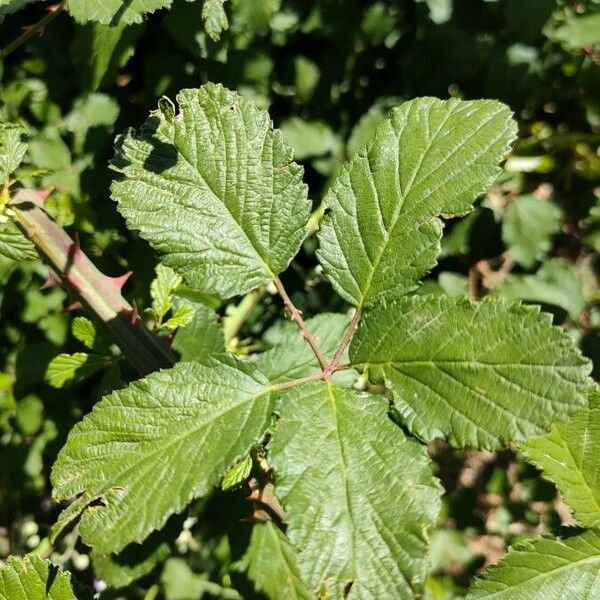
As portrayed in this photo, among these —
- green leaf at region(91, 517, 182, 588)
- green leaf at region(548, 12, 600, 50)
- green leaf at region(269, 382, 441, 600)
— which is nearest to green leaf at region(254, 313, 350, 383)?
green leaf at region(269, 382, 441, 600)

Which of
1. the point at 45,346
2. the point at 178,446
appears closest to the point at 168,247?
the point at 178,446

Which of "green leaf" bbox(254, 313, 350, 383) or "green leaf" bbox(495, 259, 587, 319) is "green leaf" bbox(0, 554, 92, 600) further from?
"green leaf" bbox(495, 259, 587, 319)

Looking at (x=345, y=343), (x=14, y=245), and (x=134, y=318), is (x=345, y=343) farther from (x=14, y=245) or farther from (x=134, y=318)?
(x=14, y=245)

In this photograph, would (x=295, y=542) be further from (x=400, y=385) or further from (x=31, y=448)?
(x=31, y=448)

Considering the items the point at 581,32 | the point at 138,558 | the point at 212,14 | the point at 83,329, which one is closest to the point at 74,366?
the point at 83,329

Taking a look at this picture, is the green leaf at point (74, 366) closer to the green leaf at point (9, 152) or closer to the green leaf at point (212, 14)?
the green leaf at point (9, 152)

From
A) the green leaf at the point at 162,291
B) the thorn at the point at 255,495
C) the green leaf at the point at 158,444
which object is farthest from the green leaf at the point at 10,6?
the thorn at the point at 255,495
